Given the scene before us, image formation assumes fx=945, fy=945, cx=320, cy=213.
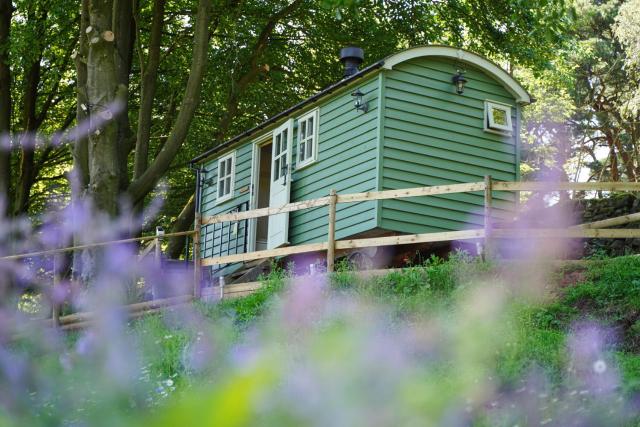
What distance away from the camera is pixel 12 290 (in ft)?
58.9

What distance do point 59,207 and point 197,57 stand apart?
11.7 metres

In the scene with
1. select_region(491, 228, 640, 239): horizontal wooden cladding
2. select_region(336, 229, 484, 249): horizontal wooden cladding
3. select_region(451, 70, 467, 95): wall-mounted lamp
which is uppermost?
select_region(451, 70, 467, 95): wall-mounted lamp

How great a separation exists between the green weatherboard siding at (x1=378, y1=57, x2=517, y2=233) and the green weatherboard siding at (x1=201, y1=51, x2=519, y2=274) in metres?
0.01

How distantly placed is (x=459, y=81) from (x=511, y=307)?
16.6 feet

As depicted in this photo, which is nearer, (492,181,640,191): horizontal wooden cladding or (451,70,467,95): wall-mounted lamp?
(492,181,640,191): horizontal wooden cladding

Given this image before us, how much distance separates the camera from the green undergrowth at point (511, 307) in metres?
8.31

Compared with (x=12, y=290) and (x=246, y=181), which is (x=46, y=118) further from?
(x=246, y=181)

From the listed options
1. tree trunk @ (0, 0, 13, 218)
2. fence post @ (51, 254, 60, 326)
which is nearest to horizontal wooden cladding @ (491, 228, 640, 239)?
fence post @ (51, 254, 60, 326)

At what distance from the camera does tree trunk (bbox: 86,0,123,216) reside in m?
14.7

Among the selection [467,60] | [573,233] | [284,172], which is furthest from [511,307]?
[284,172]

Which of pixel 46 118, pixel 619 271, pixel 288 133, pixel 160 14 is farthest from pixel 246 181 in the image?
pixel 46 118

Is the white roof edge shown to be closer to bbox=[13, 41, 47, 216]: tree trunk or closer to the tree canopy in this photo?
the tree canopy

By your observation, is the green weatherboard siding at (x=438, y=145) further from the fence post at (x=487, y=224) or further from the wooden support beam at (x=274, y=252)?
the fence post at (x=487, y=224)

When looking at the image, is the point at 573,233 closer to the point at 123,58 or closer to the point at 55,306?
the point at 55,306
